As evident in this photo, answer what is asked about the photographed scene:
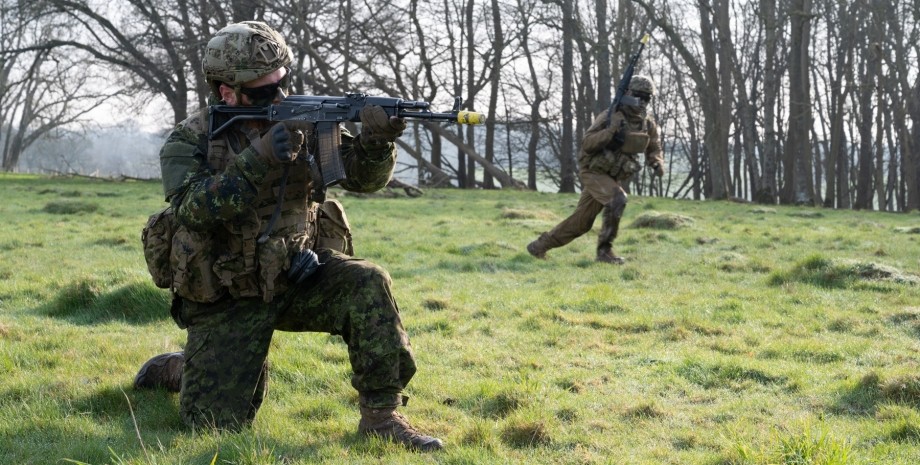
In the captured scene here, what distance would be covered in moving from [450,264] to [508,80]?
3150cm

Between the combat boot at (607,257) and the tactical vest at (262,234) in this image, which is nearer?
the tactical vest at (262,234)

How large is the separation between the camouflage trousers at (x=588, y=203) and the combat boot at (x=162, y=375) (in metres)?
6.63

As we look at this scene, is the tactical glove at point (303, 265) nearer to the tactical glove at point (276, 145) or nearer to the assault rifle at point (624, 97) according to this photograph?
the tactical glove at point (276, 145)

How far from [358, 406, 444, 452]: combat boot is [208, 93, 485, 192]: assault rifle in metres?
1.15

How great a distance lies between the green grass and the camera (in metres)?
3.95

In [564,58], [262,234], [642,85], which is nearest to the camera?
[262,234]

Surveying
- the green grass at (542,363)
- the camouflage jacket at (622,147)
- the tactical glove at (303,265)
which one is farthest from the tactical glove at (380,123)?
the camouflage jacket at (622,147)

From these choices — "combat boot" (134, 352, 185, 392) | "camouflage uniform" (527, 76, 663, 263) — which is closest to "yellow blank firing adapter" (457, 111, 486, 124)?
"combat boot" (134, 352, 185, 392)

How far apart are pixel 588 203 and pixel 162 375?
6.90 m

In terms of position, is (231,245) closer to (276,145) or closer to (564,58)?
(276,145)

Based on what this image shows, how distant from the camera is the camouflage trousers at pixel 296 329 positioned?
4.11m

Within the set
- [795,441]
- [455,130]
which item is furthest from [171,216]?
[455,130]

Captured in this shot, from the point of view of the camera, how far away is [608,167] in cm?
1073

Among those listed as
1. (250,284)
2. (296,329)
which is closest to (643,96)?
(296,329)
